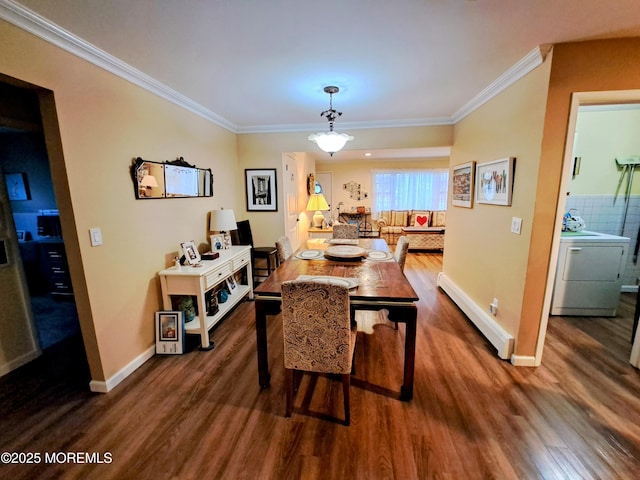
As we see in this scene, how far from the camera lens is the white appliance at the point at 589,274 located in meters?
2.89

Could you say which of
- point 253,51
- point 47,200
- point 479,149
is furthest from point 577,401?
point 47,200

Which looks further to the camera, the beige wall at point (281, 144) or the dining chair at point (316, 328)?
the beige wall at point (281, 144)

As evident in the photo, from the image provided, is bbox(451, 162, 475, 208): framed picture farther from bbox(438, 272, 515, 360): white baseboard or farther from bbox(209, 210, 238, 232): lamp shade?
bbox(209, 210, 238, 232): lamp shade

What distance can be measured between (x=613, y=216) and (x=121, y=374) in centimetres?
580

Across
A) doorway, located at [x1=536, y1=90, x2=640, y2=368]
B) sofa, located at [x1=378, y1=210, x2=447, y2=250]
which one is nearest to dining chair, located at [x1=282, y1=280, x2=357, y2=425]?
doorway, located at [x1=536, y1=90, x2=640, y2=368]

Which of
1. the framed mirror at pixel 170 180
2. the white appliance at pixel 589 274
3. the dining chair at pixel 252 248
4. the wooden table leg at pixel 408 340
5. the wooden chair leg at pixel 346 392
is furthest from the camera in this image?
the dining chair at pixel 252 248

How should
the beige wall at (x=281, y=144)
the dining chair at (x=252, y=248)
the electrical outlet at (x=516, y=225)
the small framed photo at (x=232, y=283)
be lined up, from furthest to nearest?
the dining chair at (x=252, y=248) < the beige wall at (x=281, y=144) < the small framed photo at (x=232, y=283) < the electrical outlet at (x=516, y=225)

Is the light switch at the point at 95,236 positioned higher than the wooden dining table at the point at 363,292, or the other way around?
the light switch at the point at 95,236

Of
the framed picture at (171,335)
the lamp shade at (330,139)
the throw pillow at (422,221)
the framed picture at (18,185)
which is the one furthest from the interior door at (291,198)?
the throw pillow at (422,221)

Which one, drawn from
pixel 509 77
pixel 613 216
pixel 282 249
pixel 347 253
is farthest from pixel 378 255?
pixel 613 216

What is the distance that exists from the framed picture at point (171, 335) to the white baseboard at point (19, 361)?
105 centimetres

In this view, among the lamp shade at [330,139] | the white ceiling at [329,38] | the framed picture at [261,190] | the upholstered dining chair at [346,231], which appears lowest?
the upholstered dining chair at [346,231]

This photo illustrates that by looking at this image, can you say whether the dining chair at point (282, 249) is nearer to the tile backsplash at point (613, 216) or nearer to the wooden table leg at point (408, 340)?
the wooden table leg at point (408, 340)

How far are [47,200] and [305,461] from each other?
4.52m
